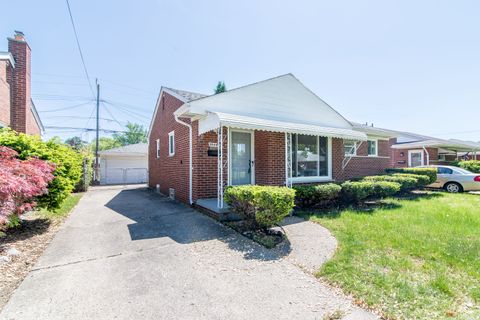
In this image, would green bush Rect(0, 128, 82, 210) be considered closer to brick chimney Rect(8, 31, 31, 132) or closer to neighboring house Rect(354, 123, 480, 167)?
brick chimney Rect(8, 31, 31, 132)

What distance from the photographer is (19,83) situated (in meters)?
10.7

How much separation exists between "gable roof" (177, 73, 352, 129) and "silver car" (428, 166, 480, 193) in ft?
20.1

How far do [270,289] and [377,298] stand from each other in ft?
4.56

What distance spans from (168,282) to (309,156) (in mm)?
7891

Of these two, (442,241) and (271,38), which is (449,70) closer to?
(271,38)

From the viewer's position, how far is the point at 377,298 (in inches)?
119

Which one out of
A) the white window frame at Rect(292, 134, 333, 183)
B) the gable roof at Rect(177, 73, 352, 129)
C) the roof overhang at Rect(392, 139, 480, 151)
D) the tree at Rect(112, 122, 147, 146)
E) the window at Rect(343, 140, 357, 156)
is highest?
the tree at Rect(112, 122, 147, 146)

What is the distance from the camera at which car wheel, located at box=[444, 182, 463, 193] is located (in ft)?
40.3

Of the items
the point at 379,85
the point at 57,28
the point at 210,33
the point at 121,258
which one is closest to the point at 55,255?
the point at 121,258

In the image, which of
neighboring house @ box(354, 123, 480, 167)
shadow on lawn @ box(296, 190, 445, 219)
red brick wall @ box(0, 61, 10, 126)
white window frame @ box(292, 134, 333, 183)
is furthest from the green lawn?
neighboring house @ box(354, 123, 480, 167)

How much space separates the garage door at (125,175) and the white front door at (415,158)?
2499cm

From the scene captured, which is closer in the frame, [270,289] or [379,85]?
[270,289]

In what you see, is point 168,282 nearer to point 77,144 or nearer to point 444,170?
point 444,170

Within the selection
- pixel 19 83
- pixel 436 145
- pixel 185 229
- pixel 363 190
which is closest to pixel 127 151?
pixel 19 83
